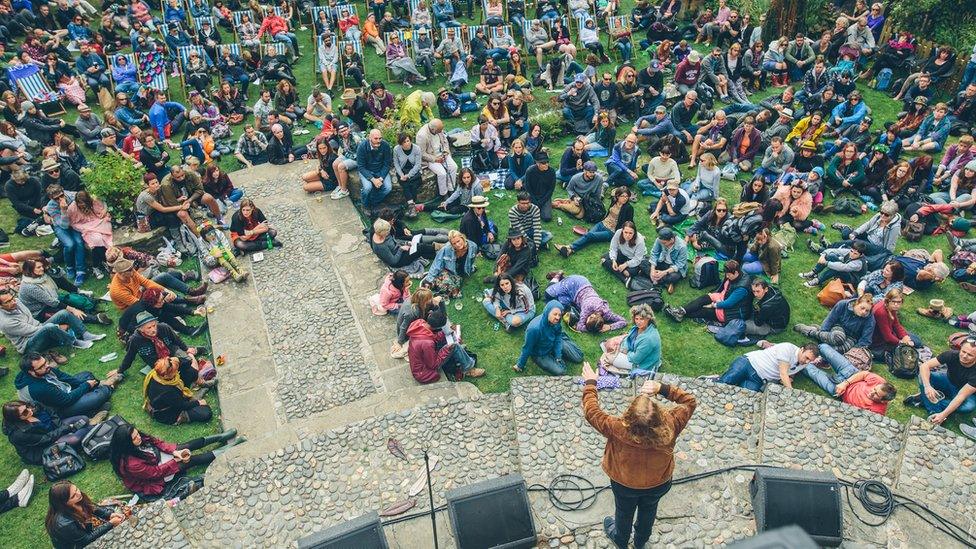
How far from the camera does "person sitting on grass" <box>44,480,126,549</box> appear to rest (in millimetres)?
6035

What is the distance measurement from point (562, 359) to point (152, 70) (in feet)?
41.5

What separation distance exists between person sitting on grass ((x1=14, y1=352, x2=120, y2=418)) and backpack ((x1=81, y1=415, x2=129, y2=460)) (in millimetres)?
578

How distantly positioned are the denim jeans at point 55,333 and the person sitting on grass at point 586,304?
6812mm

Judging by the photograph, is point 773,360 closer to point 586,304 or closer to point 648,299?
point 648,299

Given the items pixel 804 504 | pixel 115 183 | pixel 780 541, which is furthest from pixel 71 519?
pixel 804 504

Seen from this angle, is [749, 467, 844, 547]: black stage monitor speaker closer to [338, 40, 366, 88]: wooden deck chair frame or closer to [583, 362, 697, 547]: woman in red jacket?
[583, 362, 697, 547]: woman in red jacket

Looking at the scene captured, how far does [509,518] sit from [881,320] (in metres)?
5.79

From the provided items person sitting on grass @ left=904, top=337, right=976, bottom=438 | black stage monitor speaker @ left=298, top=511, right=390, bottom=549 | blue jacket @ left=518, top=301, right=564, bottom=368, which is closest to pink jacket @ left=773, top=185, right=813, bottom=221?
person sitting on grass @ left=904, top=337, right=976, bottom=438

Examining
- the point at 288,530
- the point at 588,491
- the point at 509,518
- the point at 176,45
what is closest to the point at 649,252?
the point at 588,491

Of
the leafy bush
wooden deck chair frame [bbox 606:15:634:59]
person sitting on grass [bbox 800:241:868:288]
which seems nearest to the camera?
person sitting on grass [bbox 800:241:868:288]

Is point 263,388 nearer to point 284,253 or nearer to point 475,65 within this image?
point 284,253

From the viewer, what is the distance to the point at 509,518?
5.74 meters

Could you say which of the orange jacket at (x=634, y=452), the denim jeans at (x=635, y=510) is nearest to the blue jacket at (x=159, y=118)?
the orange jacket at (x=634, y=452)

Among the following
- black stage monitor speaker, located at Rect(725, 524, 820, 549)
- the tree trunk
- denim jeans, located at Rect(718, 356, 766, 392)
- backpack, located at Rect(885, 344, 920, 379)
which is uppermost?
black stage monitor speaker, located at Rect(725, 524, 820, 549)
